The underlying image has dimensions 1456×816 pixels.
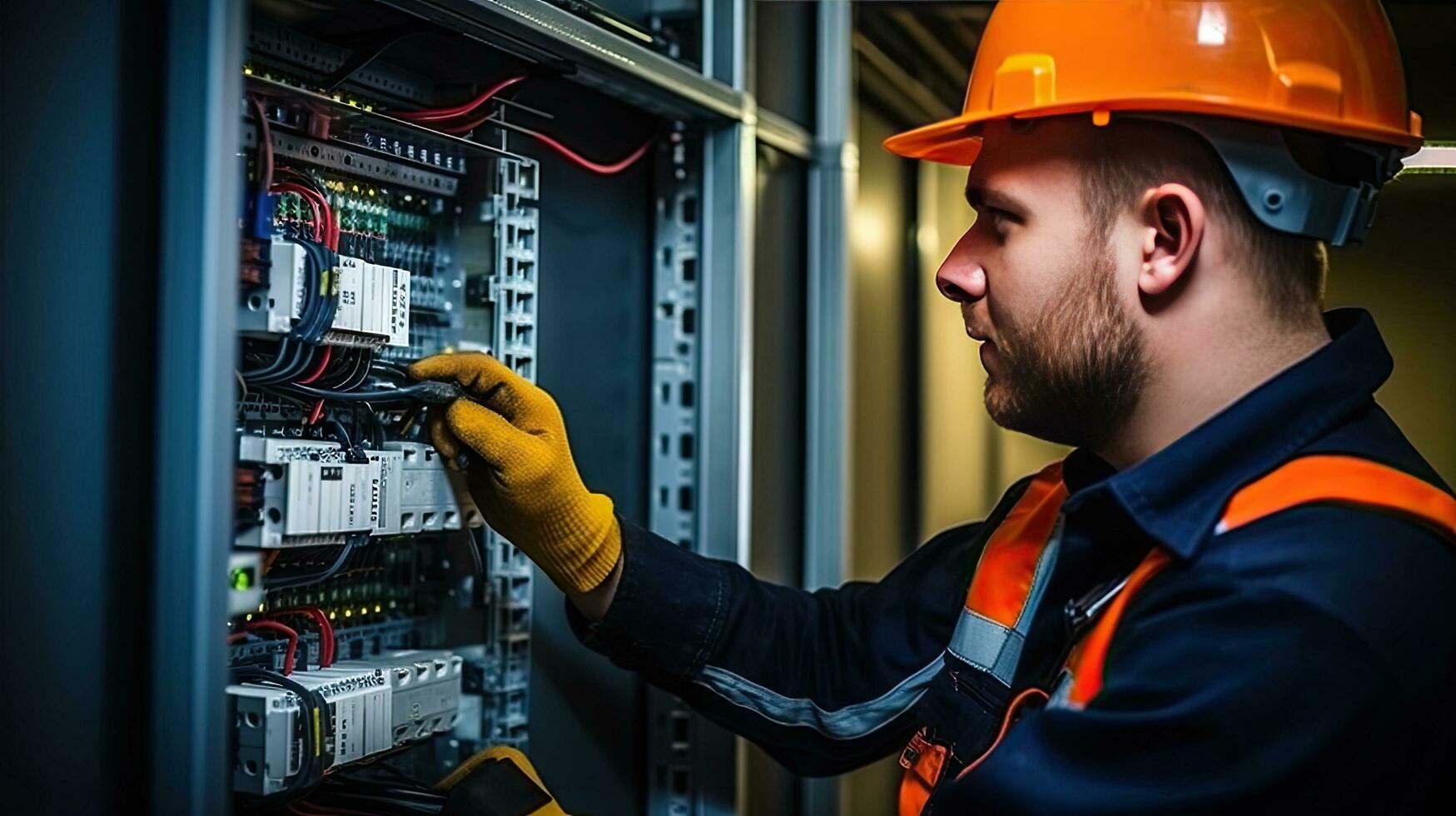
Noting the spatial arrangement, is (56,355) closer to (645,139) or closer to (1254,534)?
(645,139)

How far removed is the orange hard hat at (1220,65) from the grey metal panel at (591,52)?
37 cm

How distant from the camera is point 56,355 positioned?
0.95 metres

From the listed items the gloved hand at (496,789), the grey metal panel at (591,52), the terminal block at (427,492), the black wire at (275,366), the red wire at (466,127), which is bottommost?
the gloved hand at (496,789)

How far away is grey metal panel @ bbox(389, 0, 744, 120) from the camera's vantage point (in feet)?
3.79

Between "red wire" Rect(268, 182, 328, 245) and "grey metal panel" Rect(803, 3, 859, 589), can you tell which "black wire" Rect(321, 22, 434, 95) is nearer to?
"red wire" Rect(268, 182, 328, 245)

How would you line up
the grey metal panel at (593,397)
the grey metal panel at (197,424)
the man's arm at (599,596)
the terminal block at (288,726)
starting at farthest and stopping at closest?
1. the grey metal panel at (593,397)
2. the man's arm at (599,596)
3. the terminal block at (288,726)
4. the grey metal panel at (197,424)

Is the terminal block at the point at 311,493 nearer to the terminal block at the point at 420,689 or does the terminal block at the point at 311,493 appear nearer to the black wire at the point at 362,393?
the black wire at the point at 362,393

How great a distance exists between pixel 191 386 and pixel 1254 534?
83 cm

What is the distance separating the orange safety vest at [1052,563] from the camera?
1063mm

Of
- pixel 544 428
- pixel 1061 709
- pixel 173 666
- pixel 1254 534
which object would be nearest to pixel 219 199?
pixel 173 666

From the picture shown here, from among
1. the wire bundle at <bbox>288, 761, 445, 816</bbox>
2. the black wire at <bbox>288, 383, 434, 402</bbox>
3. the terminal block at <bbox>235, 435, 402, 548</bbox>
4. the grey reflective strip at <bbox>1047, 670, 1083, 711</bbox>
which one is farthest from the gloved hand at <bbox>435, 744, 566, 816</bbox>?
the grey reflective strip at <bbox>1047, 670, 1083, 711</bbox>

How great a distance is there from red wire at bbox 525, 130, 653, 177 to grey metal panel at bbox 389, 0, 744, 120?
8cm

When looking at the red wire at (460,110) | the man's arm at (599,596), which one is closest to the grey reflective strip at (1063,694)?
the man's arm at (599,596)

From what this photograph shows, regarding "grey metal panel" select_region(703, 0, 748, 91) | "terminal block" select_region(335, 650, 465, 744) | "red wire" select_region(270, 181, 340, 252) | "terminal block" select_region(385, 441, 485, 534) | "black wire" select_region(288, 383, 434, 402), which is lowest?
"terminal block" select_region(335, 650, 465, 744)
